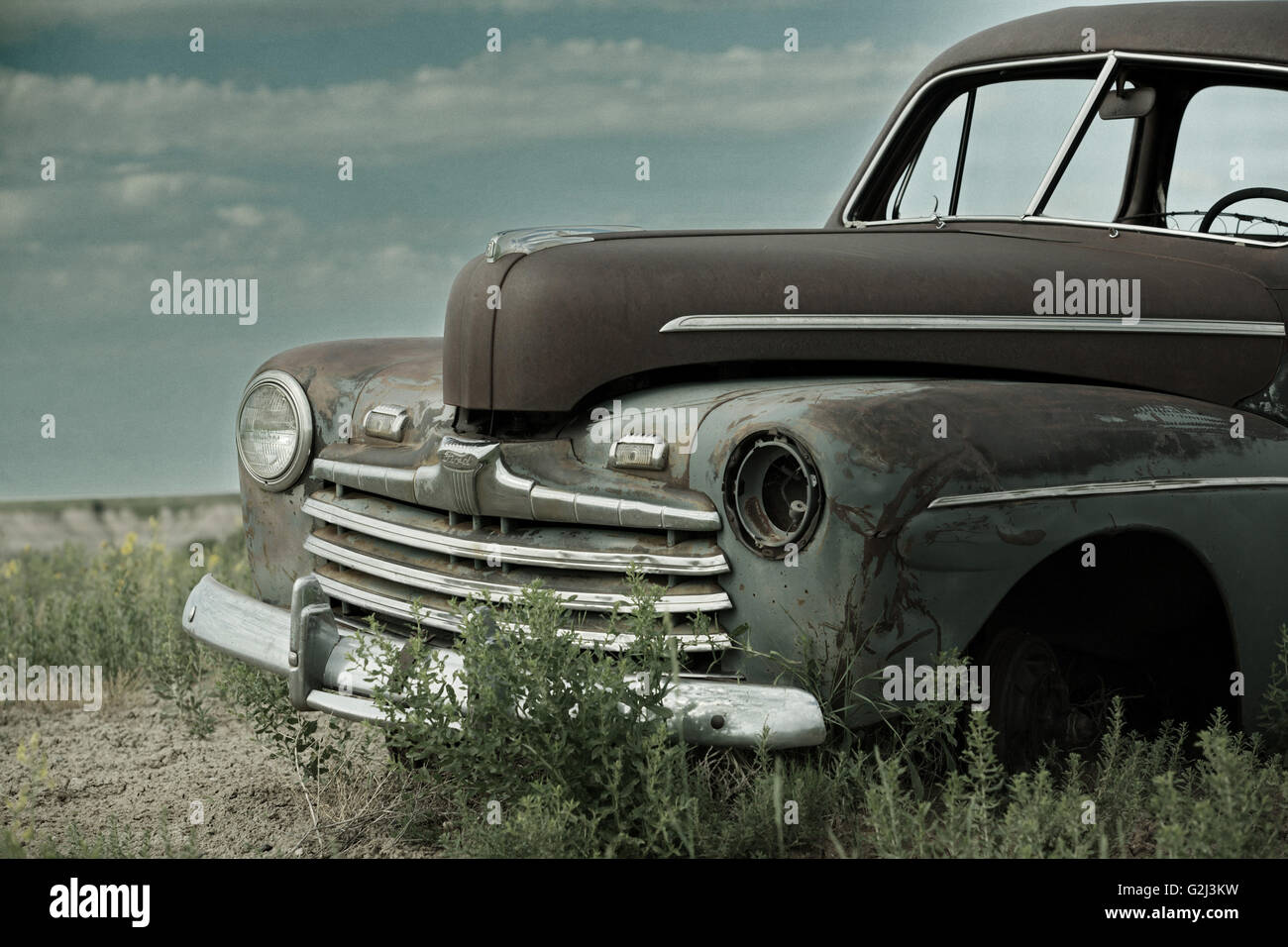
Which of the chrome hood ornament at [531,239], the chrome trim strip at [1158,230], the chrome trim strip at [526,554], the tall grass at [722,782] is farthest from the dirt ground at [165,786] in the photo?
the chrome trim strip at [1158,230]

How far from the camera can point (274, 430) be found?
12.9ft

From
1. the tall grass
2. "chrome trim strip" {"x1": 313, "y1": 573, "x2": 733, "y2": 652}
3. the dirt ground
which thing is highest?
"chrome trim strip" {"x1": 313, "y1": 573, "x2": 733, "y2": 652}

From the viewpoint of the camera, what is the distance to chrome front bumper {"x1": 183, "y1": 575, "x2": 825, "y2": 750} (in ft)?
8.54

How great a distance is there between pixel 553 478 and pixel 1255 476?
1652 mm

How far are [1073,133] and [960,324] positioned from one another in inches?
39.7

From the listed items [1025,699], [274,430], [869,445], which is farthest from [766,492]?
[274,430]

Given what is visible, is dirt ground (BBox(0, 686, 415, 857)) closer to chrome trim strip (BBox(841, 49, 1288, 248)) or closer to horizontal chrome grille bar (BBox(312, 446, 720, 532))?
horizontal chrome grille bar (BBox(312, 446, 720, 532))

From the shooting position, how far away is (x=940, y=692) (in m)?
2.70

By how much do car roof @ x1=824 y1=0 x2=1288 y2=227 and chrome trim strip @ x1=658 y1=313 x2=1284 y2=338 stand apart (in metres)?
0.78

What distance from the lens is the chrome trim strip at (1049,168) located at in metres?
3.73

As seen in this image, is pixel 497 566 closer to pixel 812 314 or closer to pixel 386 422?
pixel 386 422

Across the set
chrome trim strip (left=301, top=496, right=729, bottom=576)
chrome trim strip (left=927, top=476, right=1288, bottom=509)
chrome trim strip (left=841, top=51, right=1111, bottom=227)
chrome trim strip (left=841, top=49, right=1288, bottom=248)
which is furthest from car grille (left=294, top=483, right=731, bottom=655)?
chrome trim strip (left=841, top=51, right=1111, bottom=227)

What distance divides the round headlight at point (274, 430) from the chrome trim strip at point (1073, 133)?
218 centimetres

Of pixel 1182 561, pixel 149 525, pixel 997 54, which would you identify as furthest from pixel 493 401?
pixel 149 525
